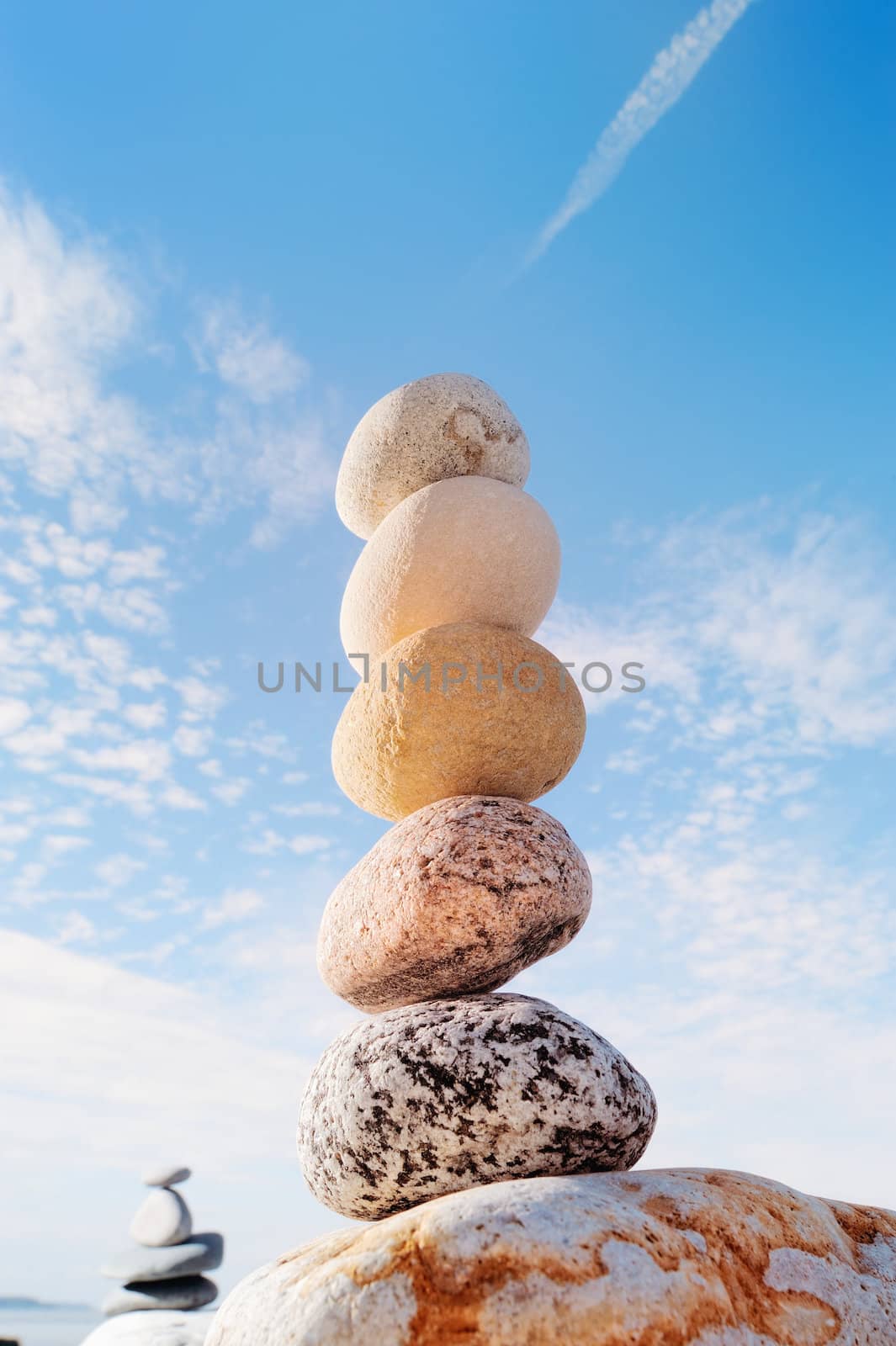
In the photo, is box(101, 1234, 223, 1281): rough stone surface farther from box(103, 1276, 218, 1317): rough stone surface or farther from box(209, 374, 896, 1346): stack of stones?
box(209, 374, 896, 1346): stack of stones

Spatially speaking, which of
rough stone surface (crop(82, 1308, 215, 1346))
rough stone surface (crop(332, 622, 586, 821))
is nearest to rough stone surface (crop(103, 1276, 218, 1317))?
rough stone surface (crop(82, 1308, 215, 1346))

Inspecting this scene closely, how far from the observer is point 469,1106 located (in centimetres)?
427

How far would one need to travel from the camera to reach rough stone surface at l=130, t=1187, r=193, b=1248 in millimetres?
10055

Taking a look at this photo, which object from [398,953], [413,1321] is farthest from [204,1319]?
A: [413,1321]

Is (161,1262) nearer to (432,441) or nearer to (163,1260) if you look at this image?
(163,1260)

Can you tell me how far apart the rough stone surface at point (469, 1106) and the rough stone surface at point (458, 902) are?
401mm

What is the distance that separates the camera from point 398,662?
223 inches

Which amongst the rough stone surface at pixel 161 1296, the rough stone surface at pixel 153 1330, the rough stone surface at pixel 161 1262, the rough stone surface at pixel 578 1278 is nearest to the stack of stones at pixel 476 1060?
the rough stone surface at pixel 578 1278

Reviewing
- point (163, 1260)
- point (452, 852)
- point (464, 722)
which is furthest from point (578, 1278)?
point (163, 1260)

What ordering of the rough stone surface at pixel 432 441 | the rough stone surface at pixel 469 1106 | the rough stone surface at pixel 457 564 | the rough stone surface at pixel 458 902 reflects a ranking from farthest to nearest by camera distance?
the rough stone surface at pixel 432 441 < the rough stone surface at pixel 457 564 < the rough stone surface at pixel 458 902 < the rough stone surface at pixel 469 1106

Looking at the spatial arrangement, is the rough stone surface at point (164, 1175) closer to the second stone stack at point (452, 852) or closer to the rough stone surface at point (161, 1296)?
the rough stone surface at point (161, 1296)

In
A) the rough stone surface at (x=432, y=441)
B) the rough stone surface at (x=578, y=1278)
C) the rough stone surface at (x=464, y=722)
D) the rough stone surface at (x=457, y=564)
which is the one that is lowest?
the rough stone surface at (x=578, y=1278)

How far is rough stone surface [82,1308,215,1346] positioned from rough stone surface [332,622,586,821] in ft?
16.2

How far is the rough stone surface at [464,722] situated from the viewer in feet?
17.9
